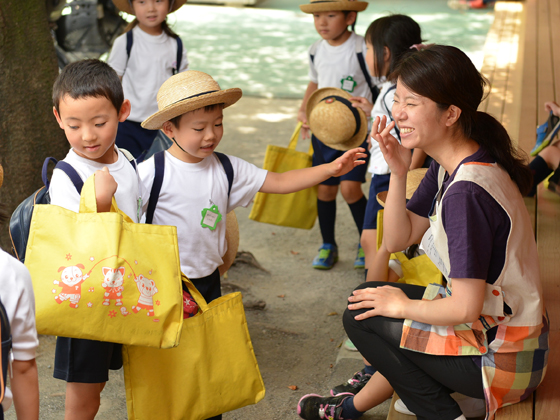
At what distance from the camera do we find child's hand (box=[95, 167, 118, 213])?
2.05 meters

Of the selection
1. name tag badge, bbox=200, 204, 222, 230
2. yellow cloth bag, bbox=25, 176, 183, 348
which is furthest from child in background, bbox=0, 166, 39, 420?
name tag badge, bbox=200, 204, 222, 230

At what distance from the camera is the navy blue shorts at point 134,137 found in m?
4.20

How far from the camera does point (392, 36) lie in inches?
137

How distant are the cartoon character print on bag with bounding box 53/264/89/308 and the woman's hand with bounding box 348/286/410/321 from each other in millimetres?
985

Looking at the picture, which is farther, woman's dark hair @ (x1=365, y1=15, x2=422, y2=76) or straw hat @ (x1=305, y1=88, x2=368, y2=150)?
straw hat @ (x1=305, y1=88, x2=368, y2=150)

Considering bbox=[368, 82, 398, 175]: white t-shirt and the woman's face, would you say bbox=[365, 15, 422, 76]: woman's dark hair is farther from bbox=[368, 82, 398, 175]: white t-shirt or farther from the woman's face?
the woman's face

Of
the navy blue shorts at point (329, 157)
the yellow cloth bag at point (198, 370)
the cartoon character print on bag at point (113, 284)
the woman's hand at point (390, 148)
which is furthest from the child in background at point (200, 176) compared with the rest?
the navy blue shorts at point (329, 157)

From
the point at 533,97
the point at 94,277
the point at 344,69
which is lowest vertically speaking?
the point at 533,97

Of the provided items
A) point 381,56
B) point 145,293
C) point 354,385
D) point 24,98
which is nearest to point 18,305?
point 145,293

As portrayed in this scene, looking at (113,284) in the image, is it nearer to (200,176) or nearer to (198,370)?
(198,370)

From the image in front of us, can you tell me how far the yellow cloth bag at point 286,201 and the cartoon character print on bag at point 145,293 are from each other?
6.65 feet

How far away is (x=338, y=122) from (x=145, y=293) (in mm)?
2026

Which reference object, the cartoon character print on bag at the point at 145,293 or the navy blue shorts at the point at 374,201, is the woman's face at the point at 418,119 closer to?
the cartoon character print on bag at the point at 145,293

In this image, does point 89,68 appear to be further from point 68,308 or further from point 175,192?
point 68,308
